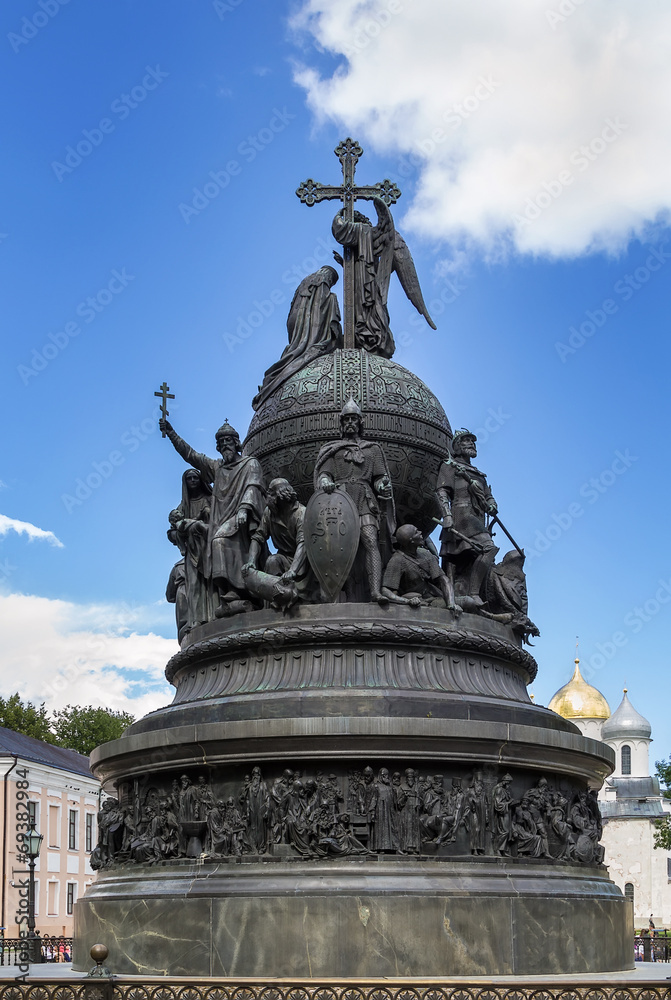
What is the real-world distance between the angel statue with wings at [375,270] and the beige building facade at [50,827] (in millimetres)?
25742

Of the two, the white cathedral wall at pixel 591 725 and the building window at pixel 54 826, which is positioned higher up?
the white cathedral wall at pixel 591 725

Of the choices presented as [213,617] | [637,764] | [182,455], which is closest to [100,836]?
[213,617]

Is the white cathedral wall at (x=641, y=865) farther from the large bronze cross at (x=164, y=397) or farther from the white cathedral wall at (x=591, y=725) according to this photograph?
the large bronze cross at (x=164, y=397)

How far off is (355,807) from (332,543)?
3593 millimetres

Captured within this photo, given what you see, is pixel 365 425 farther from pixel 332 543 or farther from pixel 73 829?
pixel 73 829

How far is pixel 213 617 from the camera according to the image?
18.0 metres

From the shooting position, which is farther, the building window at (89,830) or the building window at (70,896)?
the building window at (89,830)

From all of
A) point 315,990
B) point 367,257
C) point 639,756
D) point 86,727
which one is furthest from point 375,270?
point 639,756

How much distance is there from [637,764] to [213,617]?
287ft

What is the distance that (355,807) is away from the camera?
14734 mm

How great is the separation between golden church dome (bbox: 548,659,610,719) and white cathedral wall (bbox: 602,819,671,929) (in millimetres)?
15802

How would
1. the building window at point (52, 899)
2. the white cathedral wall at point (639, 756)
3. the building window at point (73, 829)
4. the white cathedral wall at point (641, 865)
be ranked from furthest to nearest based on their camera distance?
1. the white cathedral wall at point (639, 756)
2. the white cathedral wall at point (641, 865)
3. the building window at point (73, 829)
4. the building window at point (52, 899)

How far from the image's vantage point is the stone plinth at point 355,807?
45.9 ft

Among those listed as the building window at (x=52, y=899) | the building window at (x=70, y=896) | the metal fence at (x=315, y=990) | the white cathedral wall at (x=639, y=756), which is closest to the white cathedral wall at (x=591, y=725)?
the white cathedral wall at (x=639, y=756)
